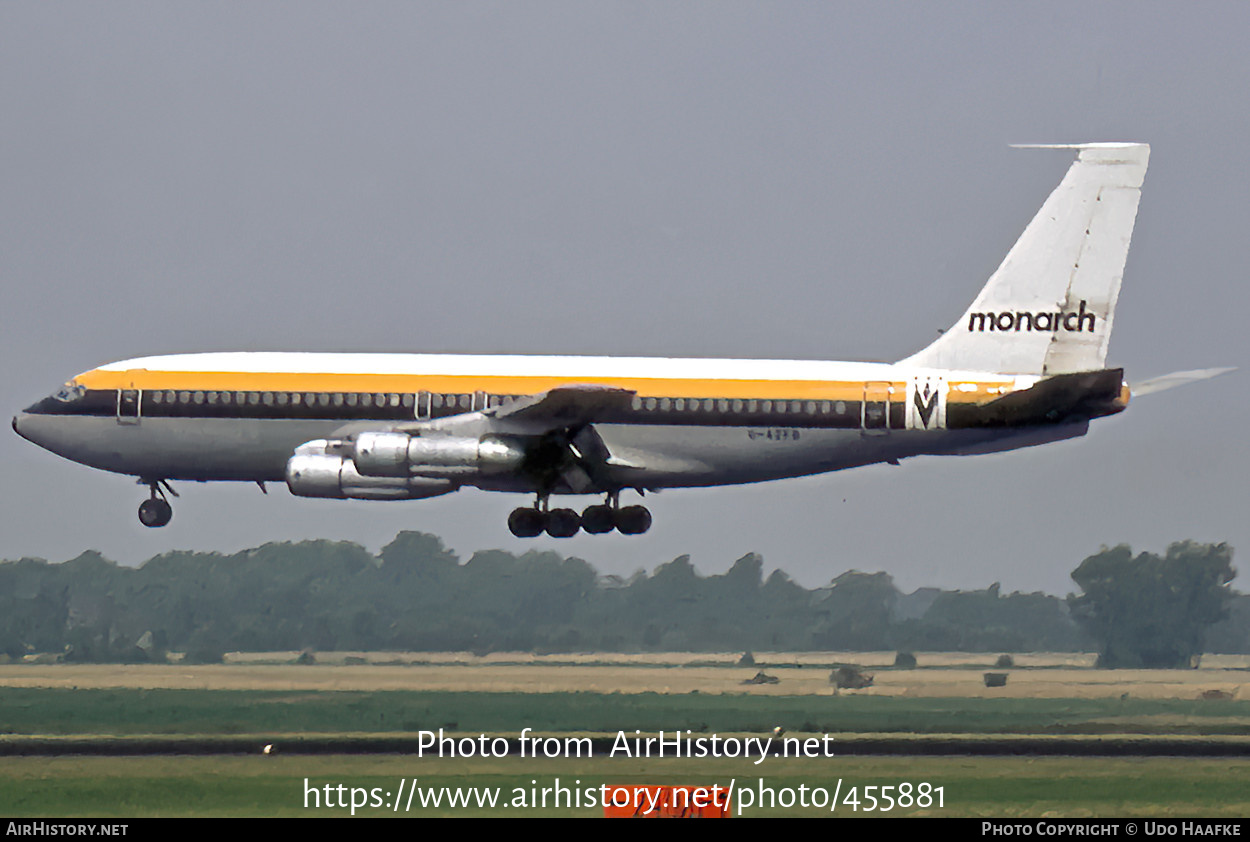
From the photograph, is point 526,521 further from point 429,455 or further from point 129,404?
point 129,404

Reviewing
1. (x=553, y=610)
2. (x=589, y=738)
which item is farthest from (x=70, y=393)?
(x=553, y=610)

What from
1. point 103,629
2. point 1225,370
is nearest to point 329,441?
point 1225,370

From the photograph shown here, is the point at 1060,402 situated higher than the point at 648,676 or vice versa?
the point at 1060,402

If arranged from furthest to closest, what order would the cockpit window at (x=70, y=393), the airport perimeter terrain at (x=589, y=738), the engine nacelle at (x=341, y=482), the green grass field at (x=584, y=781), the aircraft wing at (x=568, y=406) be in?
the cockpit window at (x=70, y=393) < the engine nacelle at (x=341, y=482) < the aircraft wing at (x=568, y=406) < the airport perimeter terrain at (x=589, y=738) < the green grass field at (x=584, y=781)

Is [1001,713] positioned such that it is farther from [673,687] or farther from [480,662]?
[480,662]

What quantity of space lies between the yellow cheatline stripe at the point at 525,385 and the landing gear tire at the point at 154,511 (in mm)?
4307

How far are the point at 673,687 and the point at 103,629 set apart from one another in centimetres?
3182

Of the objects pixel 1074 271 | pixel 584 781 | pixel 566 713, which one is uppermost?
pixel 1074 271

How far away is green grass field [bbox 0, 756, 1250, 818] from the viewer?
41.3 meters

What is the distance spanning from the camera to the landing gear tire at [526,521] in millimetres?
55344

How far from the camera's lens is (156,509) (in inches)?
2279

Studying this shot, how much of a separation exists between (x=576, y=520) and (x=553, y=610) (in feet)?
112

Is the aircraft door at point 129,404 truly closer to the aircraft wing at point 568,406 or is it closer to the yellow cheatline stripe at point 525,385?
the yellow cheatline stripe at point 525,385

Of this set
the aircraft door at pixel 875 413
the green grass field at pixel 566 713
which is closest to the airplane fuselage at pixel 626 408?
the aircraft door at pixel 875 413
